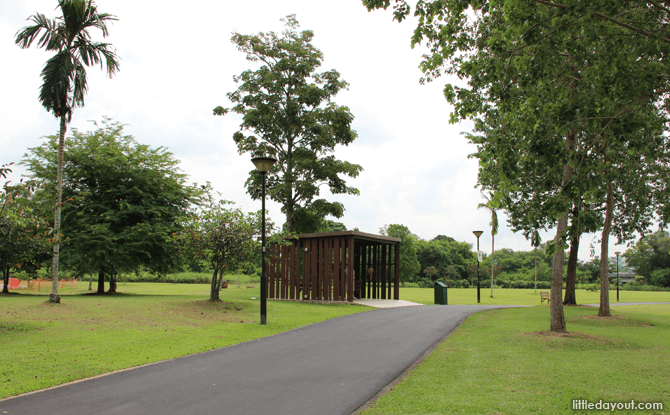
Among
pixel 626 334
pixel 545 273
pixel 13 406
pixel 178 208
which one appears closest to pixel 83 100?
pixel 178 208

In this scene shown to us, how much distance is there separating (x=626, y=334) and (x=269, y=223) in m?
12.0

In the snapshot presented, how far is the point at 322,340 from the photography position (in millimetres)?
9961

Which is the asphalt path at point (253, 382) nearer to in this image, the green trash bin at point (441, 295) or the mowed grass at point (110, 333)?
the mowed grass at point (110, 333)

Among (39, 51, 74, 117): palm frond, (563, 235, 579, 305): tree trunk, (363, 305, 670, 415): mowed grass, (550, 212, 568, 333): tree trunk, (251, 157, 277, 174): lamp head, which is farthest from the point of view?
(563, 235, 579, 305): tree trunk

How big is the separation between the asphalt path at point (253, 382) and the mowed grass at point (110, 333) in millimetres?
582

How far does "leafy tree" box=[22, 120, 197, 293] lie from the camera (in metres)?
21.7

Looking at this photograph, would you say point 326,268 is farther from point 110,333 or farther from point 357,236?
point 110,333

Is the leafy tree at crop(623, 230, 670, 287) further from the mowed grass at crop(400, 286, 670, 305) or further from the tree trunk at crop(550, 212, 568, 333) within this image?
the tree trunk at crop(550, 212, 568, 333)

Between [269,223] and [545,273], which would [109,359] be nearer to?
[269,223]

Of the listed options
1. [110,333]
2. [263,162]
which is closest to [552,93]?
[263,162]

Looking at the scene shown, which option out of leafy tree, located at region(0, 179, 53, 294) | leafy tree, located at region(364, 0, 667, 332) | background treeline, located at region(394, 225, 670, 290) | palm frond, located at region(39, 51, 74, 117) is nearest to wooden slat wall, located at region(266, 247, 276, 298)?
palm frond, located at region(39, 51, 74, 117)

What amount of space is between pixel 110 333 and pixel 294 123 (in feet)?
66.9

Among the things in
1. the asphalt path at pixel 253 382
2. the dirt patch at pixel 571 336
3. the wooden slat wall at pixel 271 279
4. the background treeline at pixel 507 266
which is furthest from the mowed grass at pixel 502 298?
the background treeline at pixel 507 266

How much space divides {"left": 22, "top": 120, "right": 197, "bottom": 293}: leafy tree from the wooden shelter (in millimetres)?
5736
